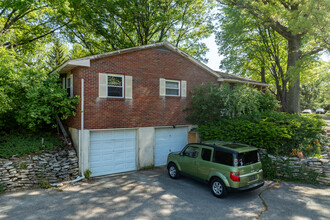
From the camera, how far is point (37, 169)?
7906 millimetres

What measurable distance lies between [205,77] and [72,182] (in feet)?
32.7

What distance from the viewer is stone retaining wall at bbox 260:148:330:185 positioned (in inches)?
321

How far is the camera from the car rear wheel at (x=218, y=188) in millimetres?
6706

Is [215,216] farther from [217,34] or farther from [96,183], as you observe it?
[217,34]

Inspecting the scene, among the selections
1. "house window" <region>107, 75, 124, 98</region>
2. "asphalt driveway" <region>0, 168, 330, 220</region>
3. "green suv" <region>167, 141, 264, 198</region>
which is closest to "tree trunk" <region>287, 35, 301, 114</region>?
"asphalt driveway" <region>0, 168, 330, 220</region>

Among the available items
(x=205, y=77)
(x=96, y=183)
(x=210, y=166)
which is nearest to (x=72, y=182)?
(x=96, y=183)

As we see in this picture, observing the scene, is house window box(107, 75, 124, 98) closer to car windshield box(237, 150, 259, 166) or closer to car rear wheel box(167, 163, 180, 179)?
car rear wheel box(167, 163, 180, 179)

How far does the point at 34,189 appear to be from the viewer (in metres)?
7.64

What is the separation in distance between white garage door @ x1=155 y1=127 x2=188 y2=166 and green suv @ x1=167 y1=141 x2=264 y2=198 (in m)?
3.36

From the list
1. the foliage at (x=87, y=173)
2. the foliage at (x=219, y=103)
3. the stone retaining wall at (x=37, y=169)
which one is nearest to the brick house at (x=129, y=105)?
the foliage at (x=87, y=173)

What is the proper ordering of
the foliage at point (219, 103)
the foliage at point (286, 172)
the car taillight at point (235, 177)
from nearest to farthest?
the car taillight at point (235, 177), the foliage at point (286, 172), the foliage at point (219, 103)

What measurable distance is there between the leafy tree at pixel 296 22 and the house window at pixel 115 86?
Answer: 970 centimetres

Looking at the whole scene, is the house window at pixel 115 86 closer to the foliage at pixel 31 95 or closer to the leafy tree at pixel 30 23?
the foliage at pixel 31 95

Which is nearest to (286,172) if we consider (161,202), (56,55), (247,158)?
(247,158)
